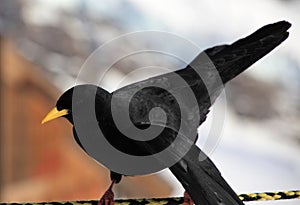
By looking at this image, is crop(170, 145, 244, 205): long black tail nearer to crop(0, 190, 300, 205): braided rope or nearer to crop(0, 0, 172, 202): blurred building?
crop(0, 190, 300, 205): braided rope

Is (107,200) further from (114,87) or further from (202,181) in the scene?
(114,87)

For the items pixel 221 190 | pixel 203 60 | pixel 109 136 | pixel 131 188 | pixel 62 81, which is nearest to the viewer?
pixel 221 190

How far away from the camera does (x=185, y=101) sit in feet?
2.97

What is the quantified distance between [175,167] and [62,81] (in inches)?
65.8

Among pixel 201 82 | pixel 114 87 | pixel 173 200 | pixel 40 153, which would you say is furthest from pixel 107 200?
pixel 40 153

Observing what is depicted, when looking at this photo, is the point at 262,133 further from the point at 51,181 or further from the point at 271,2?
the point at 51,181

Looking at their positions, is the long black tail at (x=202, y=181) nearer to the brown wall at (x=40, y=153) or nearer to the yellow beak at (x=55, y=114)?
the yellow beak at (x=55, y=114)

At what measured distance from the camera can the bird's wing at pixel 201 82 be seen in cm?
88

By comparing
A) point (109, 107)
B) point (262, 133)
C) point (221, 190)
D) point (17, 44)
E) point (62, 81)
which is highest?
point (17, 44)

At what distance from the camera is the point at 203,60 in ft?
3.18

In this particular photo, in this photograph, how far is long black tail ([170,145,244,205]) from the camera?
0.70 m

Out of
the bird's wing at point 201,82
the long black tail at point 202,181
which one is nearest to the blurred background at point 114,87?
the bird's wing at point 201,82

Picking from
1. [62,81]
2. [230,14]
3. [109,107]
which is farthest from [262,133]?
[109,107]

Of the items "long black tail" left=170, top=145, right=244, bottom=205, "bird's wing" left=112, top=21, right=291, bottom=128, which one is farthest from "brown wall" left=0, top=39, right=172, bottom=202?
"long black tail" left=170, top=145, right=244, bottom=205
